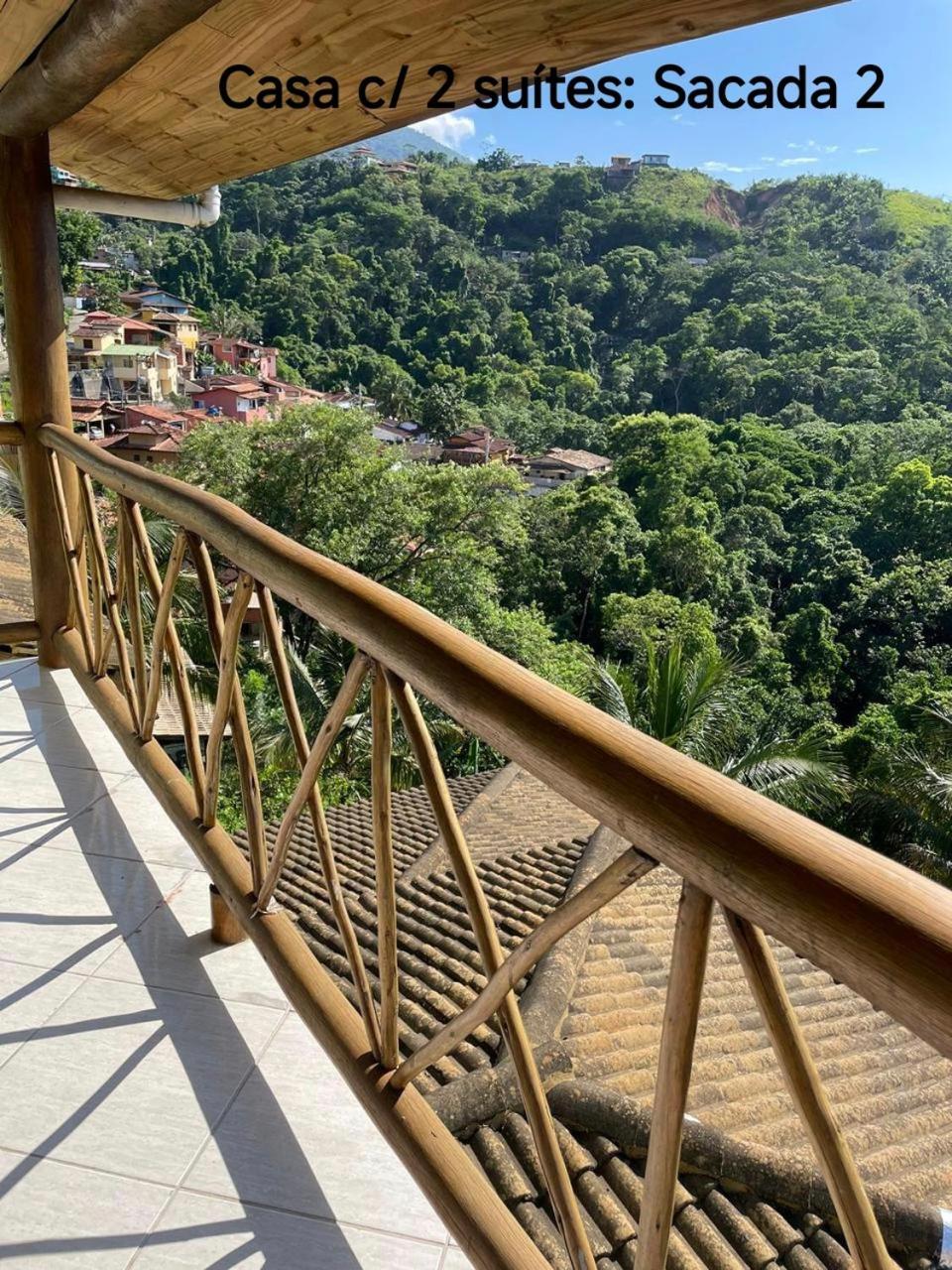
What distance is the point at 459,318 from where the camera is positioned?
144 ft

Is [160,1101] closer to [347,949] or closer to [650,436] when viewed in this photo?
[347,949]

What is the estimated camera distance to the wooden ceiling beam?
4.58 ft

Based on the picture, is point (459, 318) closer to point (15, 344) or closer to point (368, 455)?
point (368, 455)

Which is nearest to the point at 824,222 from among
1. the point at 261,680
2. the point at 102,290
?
the point at 102,290

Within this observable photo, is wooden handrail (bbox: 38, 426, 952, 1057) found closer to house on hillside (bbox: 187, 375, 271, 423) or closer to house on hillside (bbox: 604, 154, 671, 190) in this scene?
house on hillside (bbox: 187, 375, 271, 423)

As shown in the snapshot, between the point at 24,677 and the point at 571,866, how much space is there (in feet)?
8.50

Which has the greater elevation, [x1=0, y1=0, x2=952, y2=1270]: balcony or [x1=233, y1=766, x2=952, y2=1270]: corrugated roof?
[x1=0, y1=0, x2=952, y2=1270]: balcony

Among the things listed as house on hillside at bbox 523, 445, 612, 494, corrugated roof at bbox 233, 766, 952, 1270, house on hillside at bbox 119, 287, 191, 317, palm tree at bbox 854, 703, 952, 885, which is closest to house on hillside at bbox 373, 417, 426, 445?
house on hillside at bbox 523, 445, 612, 494

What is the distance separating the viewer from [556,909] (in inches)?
24.6

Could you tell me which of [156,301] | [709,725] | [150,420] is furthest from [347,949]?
[156,301]

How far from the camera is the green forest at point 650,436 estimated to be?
13.8 metres

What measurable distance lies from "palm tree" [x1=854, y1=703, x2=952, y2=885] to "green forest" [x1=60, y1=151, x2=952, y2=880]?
4 centimetres

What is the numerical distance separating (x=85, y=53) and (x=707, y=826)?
1.82 metres

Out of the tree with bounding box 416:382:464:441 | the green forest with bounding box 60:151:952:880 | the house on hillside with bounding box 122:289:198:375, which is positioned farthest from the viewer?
the house on hillside with bounding box 122:289:198:375
